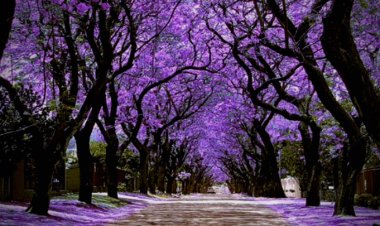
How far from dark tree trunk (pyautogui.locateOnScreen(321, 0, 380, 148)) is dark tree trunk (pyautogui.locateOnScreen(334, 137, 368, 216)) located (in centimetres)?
507

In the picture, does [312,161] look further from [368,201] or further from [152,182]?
[152,182]

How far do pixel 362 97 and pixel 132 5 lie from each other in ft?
33.4

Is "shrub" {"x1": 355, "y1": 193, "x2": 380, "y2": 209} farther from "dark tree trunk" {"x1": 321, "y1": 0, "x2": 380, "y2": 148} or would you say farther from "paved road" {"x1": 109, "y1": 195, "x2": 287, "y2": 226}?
"dark tree trunk" {"x1": 321, "y1": 0, "x2": 380, "y2": 148}

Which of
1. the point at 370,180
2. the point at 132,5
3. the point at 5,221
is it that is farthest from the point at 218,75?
the point at 5,221

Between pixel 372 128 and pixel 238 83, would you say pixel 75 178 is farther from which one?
pixel 372 128

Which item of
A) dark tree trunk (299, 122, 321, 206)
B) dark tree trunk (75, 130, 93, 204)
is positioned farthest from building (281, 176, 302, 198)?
dark tree trunk (75, 130, 93, 204)

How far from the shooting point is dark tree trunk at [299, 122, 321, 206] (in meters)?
19.3

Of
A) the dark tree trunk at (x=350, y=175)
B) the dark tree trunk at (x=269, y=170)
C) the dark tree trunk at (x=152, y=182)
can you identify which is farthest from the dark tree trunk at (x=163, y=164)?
the dark tree trunk at (x=350, y=175)

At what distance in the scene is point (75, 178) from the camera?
30406 mm

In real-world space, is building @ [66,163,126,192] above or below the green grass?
above

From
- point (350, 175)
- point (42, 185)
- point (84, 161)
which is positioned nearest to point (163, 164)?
point (84, 161)

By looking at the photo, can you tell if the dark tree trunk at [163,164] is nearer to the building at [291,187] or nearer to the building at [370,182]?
the building at [291,187]

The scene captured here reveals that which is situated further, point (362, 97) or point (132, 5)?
point (132, 5)

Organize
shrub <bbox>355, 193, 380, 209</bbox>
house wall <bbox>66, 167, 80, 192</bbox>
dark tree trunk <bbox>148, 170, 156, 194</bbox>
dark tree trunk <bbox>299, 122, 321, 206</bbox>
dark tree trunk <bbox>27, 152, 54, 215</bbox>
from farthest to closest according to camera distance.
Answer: dark tree trunk <bbox>148, 170, 156, 194</bbox>, house wall <bbox>66, 167, 80, 192</bbox>, shrub <bbox>355, 193, 380, 209</bbox>, dark tree trunk <bbox>299, 122, 321, 206</bbox>, dark tree trunk <bbox>27, 152, 54, 215</bbox>
